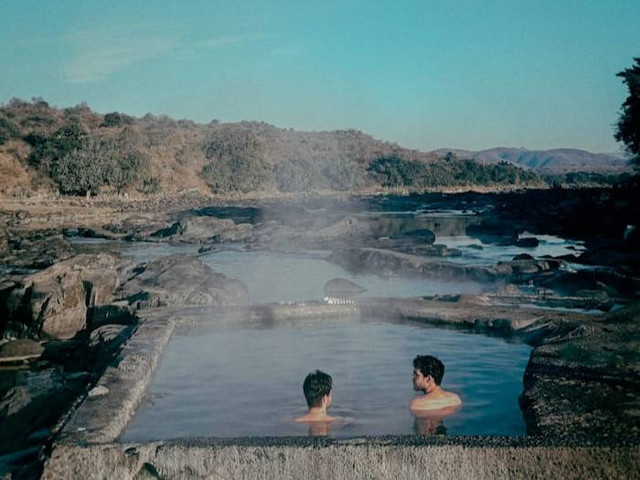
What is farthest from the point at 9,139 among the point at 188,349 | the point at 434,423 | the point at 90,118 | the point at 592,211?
the point at 434,423

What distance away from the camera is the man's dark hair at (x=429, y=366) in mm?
4719

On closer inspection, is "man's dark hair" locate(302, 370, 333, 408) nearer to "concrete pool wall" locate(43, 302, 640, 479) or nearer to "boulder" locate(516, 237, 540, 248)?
"concrete pool wall" locate(43, 302, 640, 479)

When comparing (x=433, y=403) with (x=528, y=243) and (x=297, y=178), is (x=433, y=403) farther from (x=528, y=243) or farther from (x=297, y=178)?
(x=297, y=178)

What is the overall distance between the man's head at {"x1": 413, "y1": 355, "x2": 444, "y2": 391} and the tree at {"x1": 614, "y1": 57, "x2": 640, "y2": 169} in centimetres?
2535

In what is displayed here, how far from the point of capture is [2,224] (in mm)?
25594

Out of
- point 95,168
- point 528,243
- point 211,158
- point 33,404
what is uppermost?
point 211,158

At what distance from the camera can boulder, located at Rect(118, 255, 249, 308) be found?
9.14 m

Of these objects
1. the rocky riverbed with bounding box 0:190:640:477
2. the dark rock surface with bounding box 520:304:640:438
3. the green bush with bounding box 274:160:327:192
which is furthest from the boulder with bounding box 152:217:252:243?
the green bush with bounding box 274:160:327:192

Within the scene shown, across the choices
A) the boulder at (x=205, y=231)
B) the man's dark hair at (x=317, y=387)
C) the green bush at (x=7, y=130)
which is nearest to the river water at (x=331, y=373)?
the man's dark hair at (x=317, y=387)

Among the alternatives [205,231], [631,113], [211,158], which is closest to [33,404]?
[205,231]

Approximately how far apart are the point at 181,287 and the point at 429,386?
19.2ft

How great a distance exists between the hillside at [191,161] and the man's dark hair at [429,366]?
36.8 meters

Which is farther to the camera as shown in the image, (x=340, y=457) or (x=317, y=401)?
(x=317, y=401)

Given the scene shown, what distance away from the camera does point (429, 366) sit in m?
4.75
